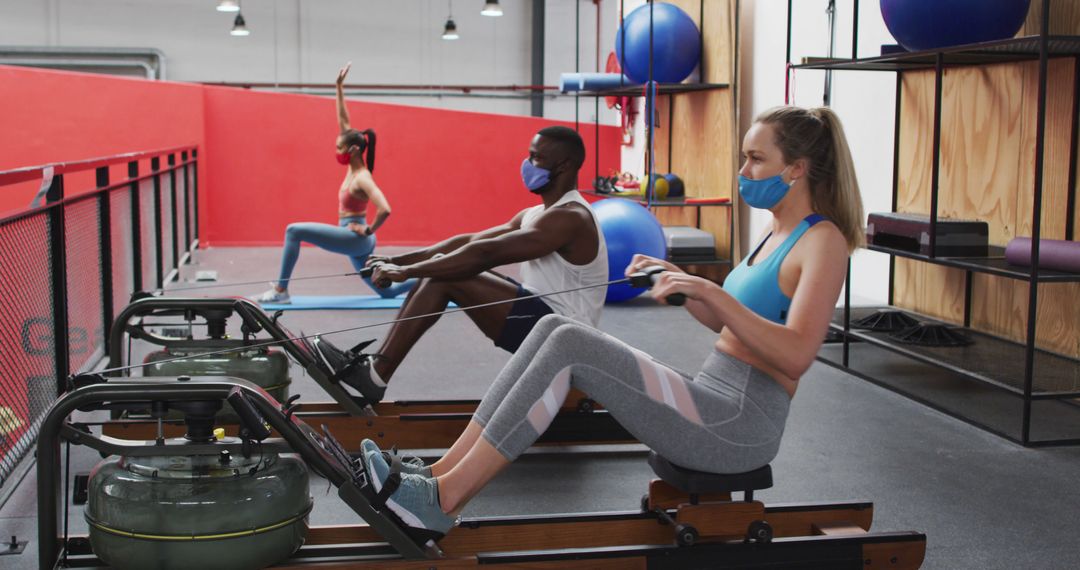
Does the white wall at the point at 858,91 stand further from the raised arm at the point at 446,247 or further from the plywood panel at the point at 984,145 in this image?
the raised arm at the point at 446,247

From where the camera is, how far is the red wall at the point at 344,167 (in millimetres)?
10422

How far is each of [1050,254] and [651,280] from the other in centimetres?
219

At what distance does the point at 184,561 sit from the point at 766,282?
1265 millimetres

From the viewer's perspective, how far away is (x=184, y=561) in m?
1.92

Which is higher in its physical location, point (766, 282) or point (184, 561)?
point (766, 282)

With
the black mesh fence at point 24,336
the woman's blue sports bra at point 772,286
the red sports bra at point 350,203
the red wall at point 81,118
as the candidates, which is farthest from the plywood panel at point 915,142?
the red wall at point 81,118

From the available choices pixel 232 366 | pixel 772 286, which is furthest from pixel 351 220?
pixel 772 286

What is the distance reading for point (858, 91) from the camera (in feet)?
18.2

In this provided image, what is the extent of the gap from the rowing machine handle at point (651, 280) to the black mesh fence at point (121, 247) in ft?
10.2

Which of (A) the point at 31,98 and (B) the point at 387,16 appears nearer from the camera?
(A) the point at 31,98

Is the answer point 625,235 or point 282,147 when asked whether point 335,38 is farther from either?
point 625,235

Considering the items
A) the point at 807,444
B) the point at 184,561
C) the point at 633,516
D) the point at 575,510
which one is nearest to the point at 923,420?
the point at 807,444

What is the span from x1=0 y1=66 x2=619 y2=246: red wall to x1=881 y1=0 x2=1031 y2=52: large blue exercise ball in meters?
7.16

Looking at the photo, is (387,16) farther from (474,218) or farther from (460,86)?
(474,218)
